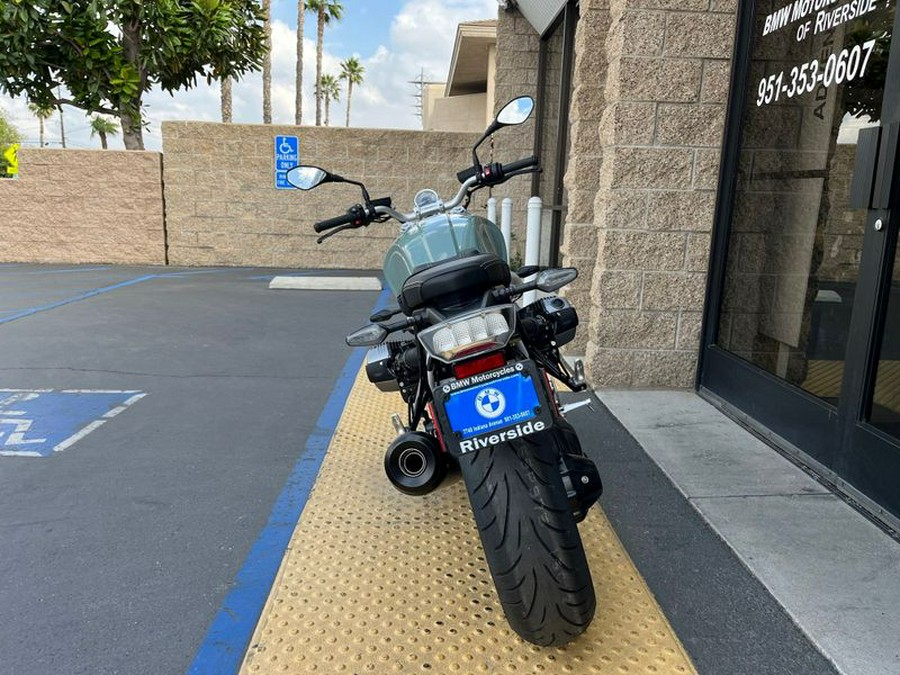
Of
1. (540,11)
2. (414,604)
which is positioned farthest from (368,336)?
(540,11)

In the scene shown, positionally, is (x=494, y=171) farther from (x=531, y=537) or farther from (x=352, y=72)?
(x=352, y=72)

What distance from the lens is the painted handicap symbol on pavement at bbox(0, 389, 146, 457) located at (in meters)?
3.80

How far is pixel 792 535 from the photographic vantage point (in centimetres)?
283

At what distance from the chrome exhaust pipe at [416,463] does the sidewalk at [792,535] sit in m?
0.92

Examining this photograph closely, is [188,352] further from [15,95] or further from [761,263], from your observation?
[15,95]

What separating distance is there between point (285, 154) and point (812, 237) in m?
8.71

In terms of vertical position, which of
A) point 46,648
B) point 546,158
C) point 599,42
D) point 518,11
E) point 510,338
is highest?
point 518,11

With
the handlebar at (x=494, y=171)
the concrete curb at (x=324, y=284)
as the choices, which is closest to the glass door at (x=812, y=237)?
the handlebar at (x=494, y=171)

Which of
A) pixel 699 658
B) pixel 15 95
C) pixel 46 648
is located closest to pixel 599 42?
pixel 699 658

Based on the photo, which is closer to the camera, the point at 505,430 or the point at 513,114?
the point at 505,430

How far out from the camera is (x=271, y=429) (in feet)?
13.5

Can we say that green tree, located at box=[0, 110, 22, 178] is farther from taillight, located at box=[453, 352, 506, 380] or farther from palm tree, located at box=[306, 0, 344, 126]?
taillight, located at box=[453, 352, 506, 380]

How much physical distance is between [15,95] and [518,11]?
8400mm

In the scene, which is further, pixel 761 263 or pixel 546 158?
pixel 546 158
